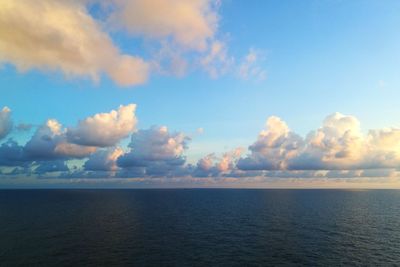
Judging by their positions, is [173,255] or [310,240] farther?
[310,240]

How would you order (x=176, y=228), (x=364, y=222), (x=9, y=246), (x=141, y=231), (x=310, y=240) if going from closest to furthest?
1. (x=9, y=246)
2. (x=310, y=240)
3. (x=141, y=231)
4. (x=176, y=228)
5. (x=364, y=222)

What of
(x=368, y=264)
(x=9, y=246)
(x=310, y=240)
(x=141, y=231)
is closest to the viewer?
(x=368, y=264)

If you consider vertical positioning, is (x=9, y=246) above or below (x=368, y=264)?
above

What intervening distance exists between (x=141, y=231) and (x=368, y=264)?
6633cm

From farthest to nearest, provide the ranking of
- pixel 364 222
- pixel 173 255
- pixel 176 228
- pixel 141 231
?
pixel 364 222 < pixel 176 228 < pixel 141 231 < pixel 173 255

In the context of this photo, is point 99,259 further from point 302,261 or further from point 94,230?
point 302,261

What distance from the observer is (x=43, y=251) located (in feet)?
231

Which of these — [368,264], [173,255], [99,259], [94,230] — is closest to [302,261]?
[368,264]

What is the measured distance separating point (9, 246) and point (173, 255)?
43461 mm

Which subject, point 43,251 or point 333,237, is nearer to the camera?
point 43,251

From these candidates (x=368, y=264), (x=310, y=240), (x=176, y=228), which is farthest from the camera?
(x=176, y=228)

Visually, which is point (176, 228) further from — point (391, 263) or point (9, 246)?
point (391, 263)

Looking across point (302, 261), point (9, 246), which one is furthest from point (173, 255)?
point (9, 246)

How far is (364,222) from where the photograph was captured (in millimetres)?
121750
